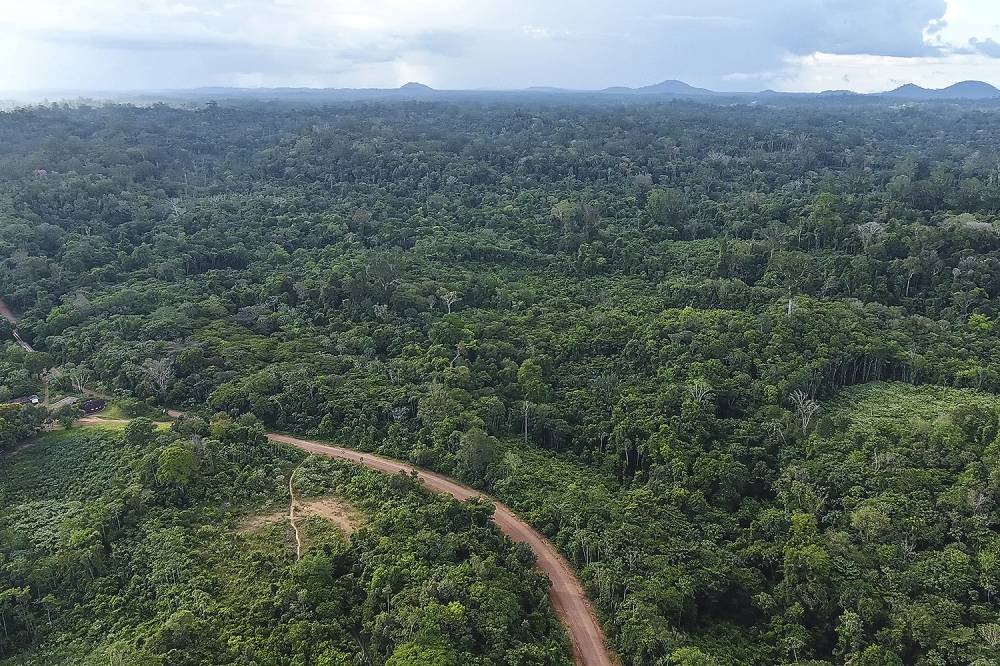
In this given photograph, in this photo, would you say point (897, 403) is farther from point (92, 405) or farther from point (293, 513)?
point (92, 405)

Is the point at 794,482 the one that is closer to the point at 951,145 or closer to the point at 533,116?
the point at 951,145

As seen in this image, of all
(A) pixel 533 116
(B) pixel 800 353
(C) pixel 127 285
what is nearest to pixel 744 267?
(B) pixel 800 353

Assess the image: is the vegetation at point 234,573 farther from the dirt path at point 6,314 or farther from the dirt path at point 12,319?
the dirt path at point 6,314

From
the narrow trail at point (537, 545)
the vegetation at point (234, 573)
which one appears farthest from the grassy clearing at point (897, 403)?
the vegetation at point (234, 573)

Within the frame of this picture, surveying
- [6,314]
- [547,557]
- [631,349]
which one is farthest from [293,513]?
[6,314]

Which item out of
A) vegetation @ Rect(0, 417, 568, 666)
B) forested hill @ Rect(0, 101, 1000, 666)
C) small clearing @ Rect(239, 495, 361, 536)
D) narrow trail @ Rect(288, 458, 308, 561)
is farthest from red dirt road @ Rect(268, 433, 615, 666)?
small clearing @ Rect(239, 495, 361, 536)
